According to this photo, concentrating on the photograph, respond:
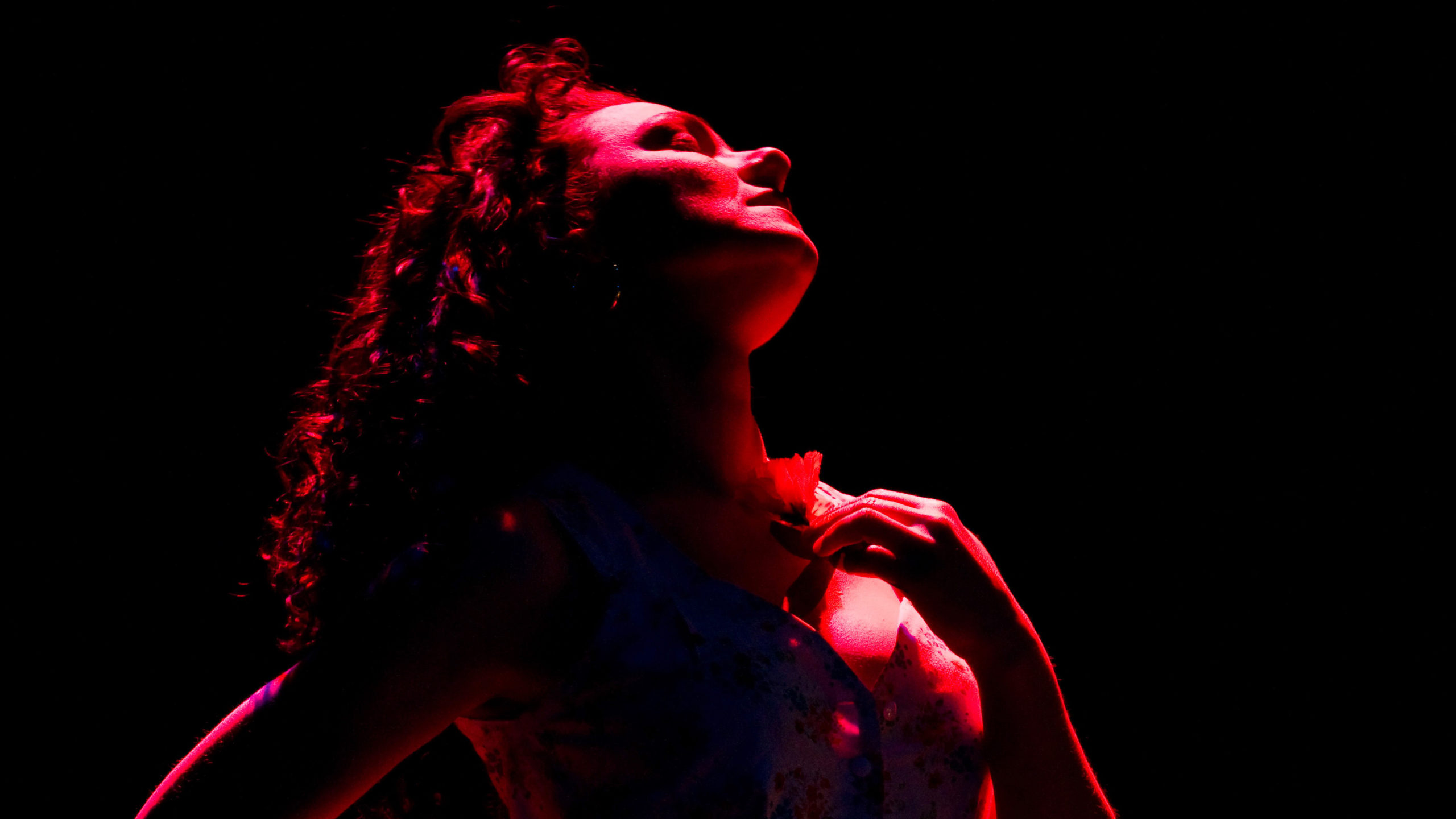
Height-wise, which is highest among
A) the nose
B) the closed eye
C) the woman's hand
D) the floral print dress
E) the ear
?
the closed eye

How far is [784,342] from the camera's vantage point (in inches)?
90.9

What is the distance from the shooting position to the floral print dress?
103 centimetres

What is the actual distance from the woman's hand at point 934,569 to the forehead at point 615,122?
0.61m

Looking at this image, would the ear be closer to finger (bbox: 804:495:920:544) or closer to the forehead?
the forehead

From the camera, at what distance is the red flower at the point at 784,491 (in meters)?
1.22

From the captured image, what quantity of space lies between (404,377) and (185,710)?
941 mm

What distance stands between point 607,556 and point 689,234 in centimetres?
43

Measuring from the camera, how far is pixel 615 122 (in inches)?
52.6

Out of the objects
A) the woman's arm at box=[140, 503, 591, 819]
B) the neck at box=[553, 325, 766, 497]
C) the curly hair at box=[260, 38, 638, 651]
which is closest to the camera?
the woman's arm at box=[140, 503, 591, 819]

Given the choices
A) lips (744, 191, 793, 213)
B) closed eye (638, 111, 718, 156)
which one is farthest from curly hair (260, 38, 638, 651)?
lips (744, 191, 793, 213)

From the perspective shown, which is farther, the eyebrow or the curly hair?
the eyebrow

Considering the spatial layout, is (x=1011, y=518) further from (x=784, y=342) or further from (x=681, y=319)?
(x=681, y=319)

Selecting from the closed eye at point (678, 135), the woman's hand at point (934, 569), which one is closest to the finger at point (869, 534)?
the woman's hand at point (934, 569)

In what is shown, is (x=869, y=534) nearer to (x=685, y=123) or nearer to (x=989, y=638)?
(x=989, y=638)
